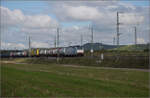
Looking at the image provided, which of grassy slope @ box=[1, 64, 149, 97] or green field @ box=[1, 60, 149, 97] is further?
grassy slope @ box=[1, 64, 149, 97]

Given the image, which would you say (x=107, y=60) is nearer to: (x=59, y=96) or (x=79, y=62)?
(x=79, y=62)

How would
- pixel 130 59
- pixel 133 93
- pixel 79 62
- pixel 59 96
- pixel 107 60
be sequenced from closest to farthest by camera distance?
pixel 59 96, pixel 133 93, pixel 130 59, pixel 107 60, pixel 79 62

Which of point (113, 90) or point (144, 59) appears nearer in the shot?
point (113, 90)

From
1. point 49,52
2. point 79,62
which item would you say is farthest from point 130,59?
point 49,52

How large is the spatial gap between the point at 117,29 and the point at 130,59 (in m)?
5.70

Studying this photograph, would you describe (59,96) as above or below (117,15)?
below

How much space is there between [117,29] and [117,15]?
2.18 meters

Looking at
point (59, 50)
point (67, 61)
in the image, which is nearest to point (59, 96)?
point (67, 61)

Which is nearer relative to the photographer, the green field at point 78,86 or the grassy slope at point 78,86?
the green field at point 78,86

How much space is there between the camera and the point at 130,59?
41.9 meters

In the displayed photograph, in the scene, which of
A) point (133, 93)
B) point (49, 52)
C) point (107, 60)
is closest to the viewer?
point (133, 93)

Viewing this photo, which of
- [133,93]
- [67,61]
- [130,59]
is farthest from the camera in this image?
[67,61]

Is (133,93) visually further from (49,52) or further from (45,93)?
(49,52)

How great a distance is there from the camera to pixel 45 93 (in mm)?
15867
